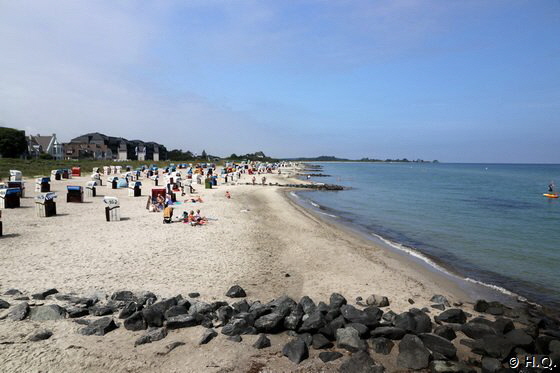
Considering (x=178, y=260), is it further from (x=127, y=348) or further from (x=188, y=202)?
(x=188, y=202)

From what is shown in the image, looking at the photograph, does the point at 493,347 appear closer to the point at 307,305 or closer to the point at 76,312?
the point at 307,305

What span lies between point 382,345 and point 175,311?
4.19m

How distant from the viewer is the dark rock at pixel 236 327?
660cm

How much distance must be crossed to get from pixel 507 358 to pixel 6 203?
22409 mm

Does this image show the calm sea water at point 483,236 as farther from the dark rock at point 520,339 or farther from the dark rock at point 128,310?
the dark rock at point 128,310

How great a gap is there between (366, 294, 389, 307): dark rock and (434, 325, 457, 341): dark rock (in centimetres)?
149

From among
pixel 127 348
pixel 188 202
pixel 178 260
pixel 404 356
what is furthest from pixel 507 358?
pixel 188 202

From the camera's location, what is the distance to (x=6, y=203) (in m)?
18.2

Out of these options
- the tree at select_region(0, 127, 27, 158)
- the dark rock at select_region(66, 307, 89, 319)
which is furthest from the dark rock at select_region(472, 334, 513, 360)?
the tree at select_region(0, 127, 27, 158)

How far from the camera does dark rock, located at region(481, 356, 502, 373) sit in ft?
19.0

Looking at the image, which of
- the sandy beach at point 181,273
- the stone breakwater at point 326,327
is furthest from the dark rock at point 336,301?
the sandy beach at point 181,273

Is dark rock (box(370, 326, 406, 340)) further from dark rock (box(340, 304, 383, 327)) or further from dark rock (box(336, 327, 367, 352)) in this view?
dark rock (box(336, 327, 367, 352))

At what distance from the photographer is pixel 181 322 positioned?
6766 mm

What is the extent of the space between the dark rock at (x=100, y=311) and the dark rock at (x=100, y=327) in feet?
1.26
